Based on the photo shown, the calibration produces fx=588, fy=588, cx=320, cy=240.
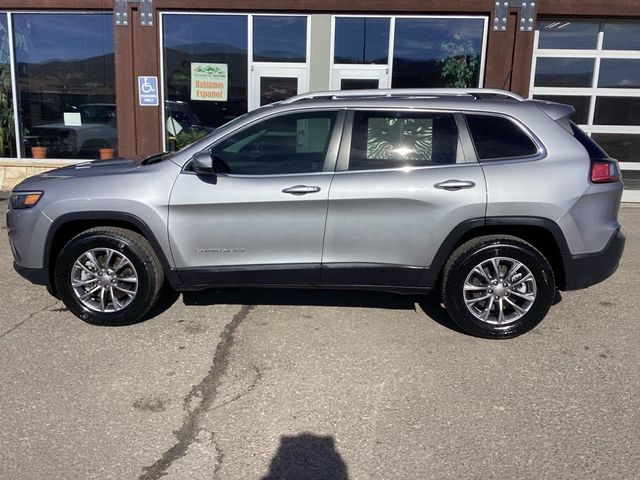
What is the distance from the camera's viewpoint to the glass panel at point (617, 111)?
1060 centimetres

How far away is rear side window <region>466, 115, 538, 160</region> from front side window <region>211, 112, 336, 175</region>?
3.55 feet

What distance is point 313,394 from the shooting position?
3604 mm

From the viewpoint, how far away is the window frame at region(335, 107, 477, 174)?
433cm

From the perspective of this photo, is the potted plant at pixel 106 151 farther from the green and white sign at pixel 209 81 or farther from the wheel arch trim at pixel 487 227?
the wheel arch trim at pixel 487 227

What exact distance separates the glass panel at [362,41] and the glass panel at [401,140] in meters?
6.36

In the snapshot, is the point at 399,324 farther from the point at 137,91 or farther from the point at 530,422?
the point at 137,91

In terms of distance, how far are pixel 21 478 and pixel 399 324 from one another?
2.88 m

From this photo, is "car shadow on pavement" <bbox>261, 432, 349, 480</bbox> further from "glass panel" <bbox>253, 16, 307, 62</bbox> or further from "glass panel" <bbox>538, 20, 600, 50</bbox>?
"glass panel" <bbox>538, 20, 600, 50</bbox>

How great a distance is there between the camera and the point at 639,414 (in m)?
3.40

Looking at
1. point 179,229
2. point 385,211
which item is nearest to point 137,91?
point 179,229


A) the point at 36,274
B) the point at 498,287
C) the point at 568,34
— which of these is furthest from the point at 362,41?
the point at 36,274

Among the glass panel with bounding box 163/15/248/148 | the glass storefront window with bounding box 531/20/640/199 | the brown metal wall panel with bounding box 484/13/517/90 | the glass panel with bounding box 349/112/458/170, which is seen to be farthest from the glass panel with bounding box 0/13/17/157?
the glass storefront window with bounding box 531/20/640/199

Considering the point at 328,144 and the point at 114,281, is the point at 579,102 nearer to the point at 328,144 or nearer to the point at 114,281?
the point at 328,144

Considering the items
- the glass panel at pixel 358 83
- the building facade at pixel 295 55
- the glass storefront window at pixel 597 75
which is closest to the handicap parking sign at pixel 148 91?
the building facade at pixel 295 55
